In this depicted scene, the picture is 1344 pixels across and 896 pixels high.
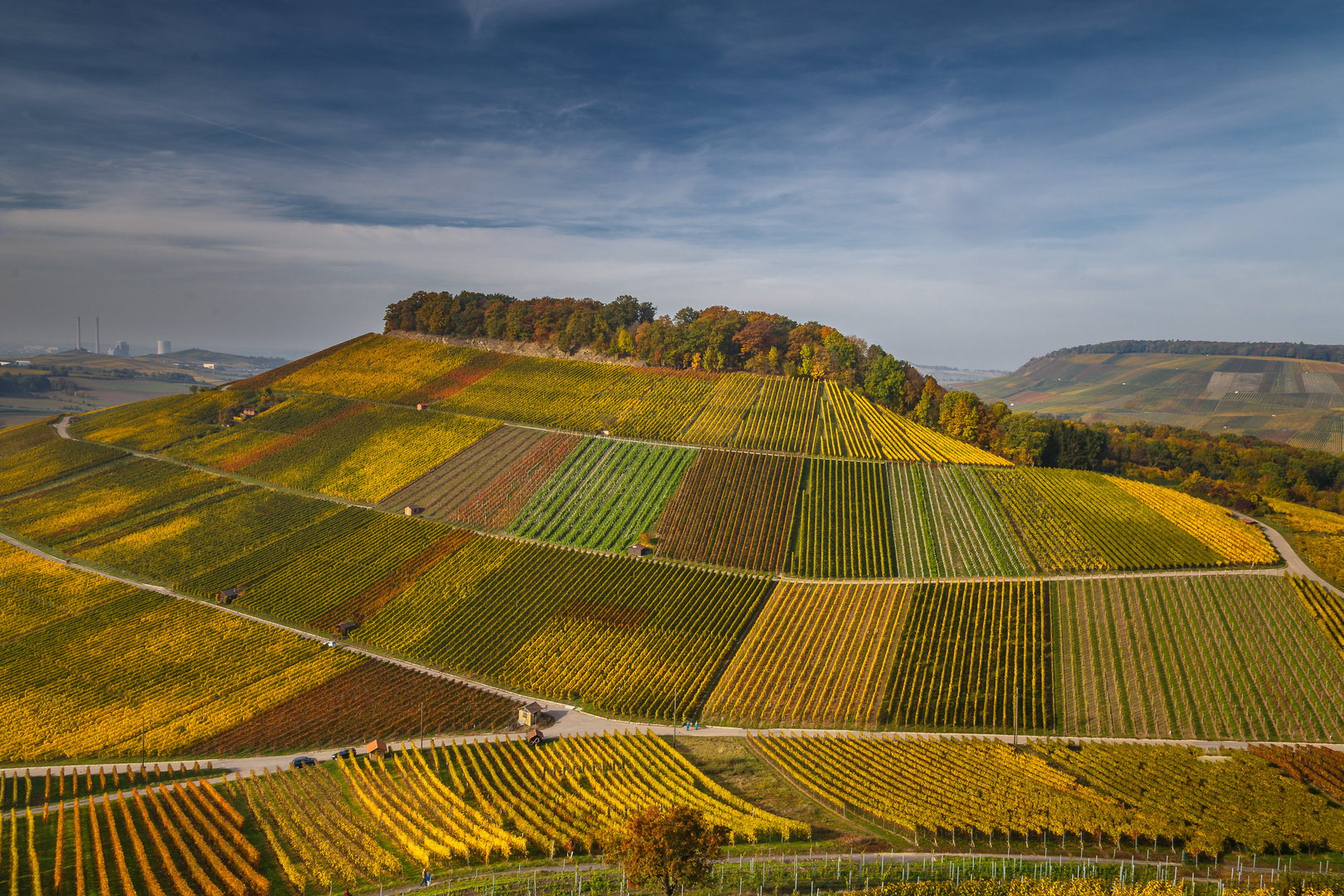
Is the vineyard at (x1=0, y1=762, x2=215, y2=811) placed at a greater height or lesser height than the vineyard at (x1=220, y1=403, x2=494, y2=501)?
lesser

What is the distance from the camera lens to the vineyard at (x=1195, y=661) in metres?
44.9

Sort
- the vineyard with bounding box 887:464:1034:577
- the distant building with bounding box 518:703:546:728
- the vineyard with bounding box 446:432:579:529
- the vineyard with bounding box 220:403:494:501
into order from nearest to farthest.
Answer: the distant building with bounding box 518:703:546:728 < the vineyard with bounding box 887:464:1034:577 < the vineyard with bounding box 446:432:579:529 < the vineyard with bounding box 220:403:494:501

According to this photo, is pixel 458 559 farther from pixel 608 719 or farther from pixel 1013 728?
Answer: pixel 1013 728

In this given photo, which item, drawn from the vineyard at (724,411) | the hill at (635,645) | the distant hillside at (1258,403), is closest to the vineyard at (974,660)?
the hill at (635,645)

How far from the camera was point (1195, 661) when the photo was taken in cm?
5012

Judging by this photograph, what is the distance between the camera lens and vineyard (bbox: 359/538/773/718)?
52.0 m

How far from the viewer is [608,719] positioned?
4875 cm

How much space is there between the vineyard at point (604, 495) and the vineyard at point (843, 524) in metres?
15.6

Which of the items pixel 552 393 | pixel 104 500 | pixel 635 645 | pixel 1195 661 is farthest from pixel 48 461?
pixel 1195 661

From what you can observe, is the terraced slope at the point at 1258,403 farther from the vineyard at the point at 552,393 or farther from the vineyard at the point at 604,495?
the vineyard at the point at 552,393

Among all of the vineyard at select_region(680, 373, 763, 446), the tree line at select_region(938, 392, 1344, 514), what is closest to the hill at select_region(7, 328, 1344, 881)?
the vineyard at select_region(680, 373, 763, 446)

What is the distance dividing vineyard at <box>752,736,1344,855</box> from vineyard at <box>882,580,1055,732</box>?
10.3 ft

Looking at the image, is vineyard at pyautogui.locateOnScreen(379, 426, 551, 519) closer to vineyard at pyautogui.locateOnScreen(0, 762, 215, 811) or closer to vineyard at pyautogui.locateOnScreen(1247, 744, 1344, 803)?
vineyard at pyautogui.locateOnScreen(0, 762, 215, 811)

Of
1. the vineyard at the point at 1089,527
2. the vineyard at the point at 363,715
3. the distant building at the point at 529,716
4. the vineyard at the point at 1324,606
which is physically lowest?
the vineyard at the point at 363,715
